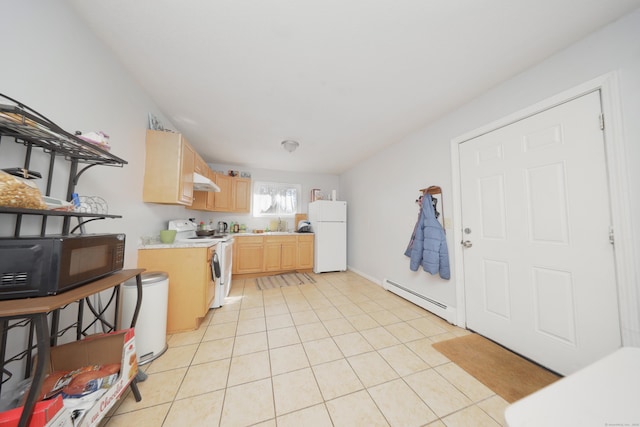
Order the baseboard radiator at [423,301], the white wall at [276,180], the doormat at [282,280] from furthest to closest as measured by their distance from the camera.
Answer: the white wall at [276,180], the doormat at [282,280], the baseboard radiator at [423,301]

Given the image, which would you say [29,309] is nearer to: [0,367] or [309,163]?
[0,367]

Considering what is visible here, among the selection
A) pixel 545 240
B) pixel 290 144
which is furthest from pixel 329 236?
pixel 545 240

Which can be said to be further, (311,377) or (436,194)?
(436,194)

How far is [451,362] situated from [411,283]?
1.15 meters

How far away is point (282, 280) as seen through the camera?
147 inches

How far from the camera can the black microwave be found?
72 cm

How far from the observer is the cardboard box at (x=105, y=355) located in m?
1.02

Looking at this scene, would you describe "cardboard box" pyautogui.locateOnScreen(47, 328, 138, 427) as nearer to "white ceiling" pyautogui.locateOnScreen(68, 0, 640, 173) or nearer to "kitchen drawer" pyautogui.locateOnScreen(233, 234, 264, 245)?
"white ceiling" pyautogui.locateOnScreen(68, 0, 640, 173)

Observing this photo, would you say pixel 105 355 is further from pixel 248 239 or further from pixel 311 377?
pixel 248 239

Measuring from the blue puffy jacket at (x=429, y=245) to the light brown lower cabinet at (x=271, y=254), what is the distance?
2304 millimetres

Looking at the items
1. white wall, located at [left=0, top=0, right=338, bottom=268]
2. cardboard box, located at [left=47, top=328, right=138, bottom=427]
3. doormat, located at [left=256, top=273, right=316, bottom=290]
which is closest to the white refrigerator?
doormat, located at [left=256, top=273, right=316, bottom=290]

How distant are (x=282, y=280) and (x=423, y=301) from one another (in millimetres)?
2392

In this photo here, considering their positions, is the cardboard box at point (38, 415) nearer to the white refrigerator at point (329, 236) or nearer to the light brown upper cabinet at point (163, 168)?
the light brown upper cabinet at point (163, 168)

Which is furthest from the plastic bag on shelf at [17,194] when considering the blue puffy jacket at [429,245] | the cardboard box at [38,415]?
the blue puffy jacket at [429,245]
